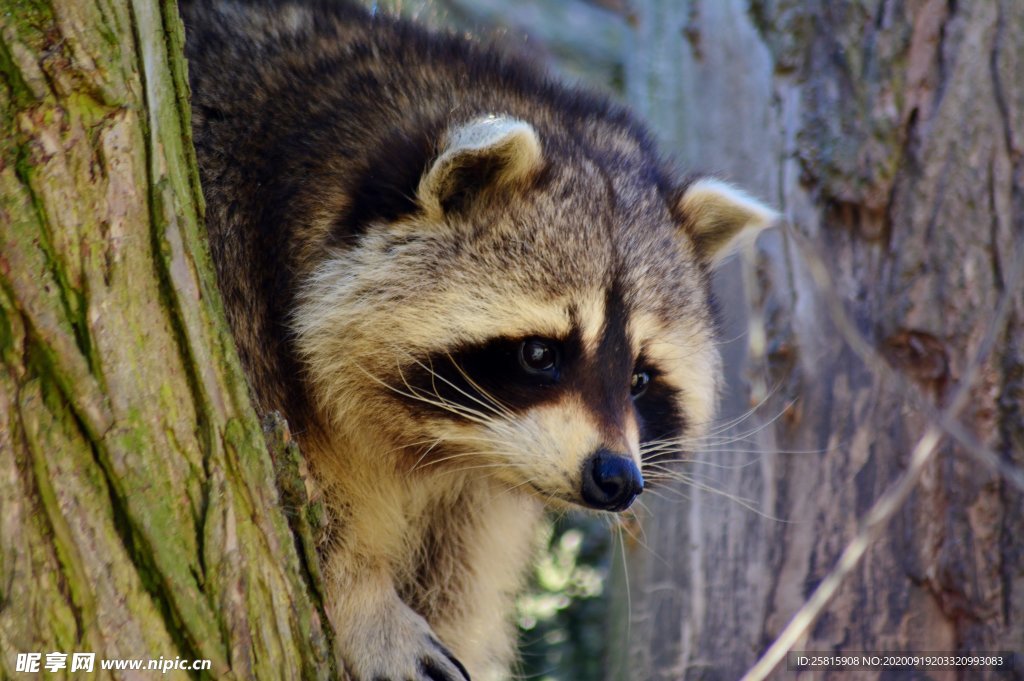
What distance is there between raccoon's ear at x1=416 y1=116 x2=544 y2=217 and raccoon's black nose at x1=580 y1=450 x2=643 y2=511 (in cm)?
85

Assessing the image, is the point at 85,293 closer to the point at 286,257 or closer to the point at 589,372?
the point at 286,257

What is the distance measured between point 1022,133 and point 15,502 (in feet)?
11.3

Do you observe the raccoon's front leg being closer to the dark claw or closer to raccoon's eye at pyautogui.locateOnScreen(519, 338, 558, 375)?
the dark claw

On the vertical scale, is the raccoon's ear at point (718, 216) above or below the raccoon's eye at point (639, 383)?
above

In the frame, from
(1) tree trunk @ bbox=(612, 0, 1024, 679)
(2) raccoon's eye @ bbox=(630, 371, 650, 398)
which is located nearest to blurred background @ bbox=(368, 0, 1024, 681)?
(1) tree trunk @ bbox=(612, 0, 1024, 679)

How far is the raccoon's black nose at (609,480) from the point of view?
10.1ft

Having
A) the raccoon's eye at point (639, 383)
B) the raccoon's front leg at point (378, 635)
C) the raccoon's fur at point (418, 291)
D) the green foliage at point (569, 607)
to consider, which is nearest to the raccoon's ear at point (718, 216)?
the raccoon's fur at point (418, 291)

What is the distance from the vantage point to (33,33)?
2182 mm

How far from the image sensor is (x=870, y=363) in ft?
12.1

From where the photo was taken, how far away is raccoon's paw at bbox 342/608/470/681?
323 cm

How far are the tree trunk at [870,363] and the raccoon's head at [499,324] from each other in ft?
2.57

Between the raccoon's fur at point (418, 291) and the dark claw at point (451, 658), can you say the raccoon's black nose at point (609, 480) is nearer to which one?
the raccoon's fur at point (418, 291)

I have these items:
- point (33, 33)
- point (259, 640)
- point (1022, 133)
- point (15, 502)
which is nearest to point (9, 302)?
point (15, 502)

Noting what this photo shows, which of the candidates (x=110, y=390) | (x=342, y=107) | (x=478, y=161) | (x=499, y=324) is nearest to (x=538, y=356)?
(x=499, y=324)
